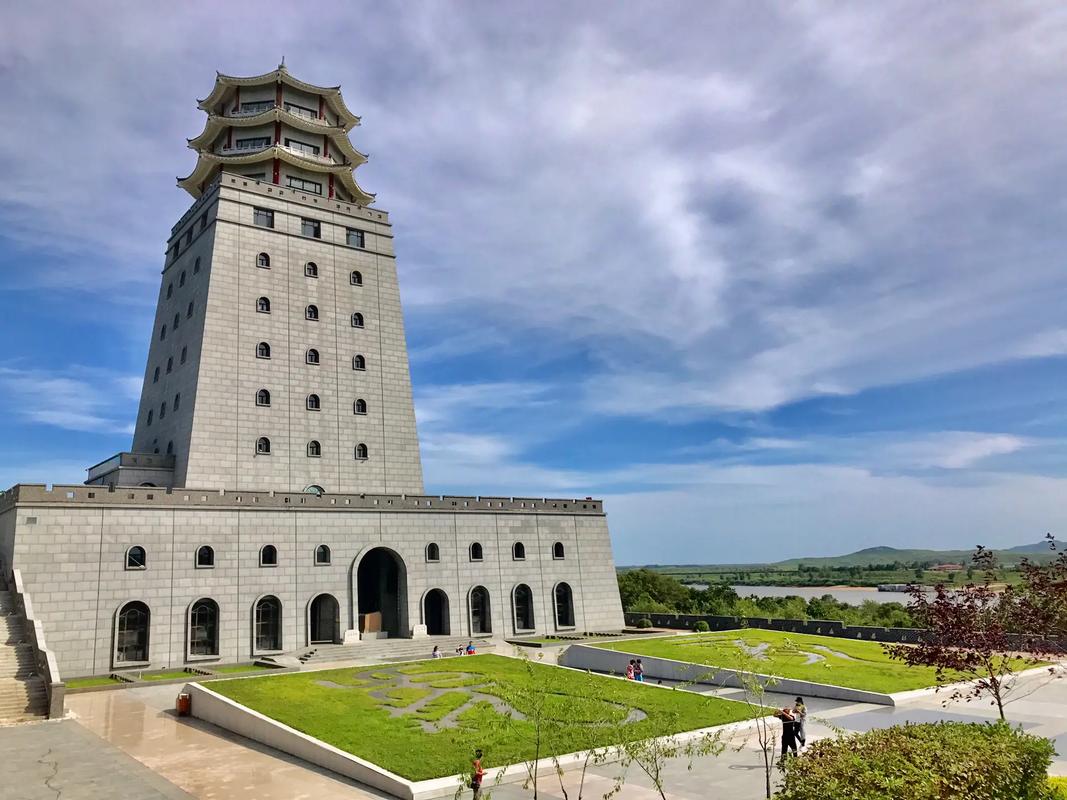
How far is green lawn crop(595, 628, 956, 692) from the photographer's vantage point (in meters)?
23.8

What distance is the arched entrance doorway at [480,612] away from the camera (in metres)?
37.6

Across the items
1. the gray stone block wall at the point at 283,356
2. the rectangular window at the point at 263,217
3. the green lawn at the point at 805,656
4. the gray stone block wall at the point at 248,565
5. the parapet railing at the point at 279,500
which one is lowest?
the green lawn at the point at 805,656

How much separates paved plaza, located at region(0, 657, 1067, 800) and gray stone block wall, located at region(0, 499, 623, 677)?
607 centimetres

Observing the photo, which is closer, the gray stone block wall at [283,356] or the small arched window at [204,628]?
the small arched window at [204,628]

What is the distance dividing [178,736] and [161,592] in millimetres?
11682

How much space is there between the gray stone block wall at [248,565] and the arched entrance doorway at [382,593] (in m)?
0.52

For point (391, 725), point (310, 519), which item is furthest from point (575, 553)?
point (391, 725)

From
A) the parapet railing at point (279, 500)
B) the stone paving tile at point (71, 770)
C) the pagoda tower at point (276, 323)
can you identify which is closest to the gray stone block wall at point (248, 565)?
the parapet railing at point (279, 500)

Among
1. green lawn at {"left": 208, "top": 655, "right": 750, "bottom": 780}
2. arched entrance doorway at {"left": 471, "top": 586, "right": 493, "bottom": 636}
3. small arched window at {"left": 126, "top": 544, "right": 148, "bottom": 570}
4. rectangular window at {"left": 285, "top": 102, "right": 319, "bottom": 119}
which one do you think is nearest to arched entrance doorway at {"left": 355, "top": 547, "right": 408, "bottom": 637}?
arched entrance doorway at {"left": 471, "top": 586, "right": 493, "bottom": 636}

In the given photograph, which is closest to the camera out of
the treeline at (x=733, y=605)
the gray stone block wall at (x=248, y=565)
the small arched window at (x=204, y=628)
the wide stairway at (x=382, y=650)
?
the gray stone block wall at (x=248, y=565)

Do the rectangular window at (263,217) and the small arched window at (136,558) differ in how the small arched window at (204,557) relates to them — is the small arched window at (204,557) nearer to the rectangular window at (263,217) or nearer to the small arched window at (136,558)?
the small arched window at (136,558)

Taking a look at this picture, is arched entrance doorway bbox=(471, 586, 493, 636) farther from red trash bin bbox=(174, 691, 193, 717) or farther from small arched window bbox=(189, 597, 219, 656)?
red trash bin bbox=(174, 691, 193, 717)

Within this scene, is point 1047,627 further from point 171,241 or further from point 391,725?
point 171,241

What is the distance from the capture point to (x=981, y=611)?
13.9 m
